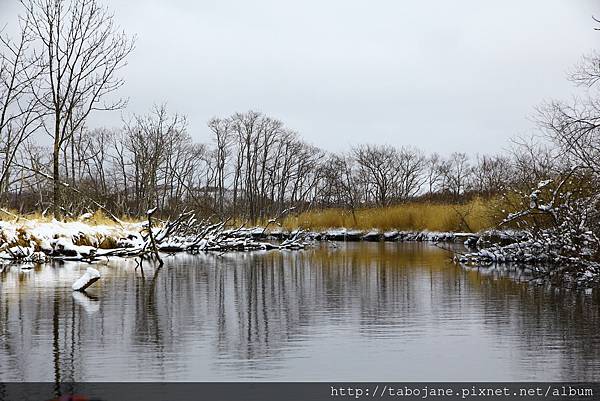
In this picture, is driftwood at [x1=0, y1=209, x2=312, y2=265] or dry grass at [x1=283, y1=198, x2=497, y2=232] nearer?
driftwood at [x1=0, y1=209, x2=312, y2=265]

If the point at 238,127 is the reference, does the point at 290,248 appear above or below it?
below

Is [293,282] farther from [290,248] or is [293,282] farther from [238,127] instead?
[238,127]

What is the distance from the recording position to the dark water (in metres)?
6.18

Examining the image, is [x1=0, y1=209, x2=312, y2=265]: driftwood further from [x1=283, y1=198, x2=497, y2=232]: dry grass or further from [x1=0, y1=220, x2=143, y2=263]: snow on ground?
[x1=283, y1=198, x2=497, y2=232]: dry grass

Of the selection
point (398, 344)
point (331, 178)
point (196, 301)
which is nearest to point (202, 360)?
point (398, 344)

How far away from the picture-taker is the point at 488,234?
22.8 meters

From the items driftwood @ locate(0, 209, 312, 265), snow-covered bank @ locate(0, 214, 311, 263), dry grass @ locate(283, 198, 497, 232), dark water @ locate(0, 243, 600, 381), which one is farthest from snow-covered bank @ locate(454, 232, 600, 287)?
dry grass @ locate(283, 198, 497, 232)

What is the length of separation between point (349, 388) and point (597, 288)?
936 cm

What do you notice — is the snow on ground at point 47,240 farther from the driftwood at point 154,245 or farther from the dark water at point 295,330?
the dark water at point 295,330

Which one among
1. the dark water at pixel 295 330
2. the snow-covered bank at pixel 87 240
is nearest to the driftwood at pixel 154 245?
the snow-covered bank at pixel 87 240

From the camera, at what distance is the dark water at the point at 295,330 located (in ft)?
20.3

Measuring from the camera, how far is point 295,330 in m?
8.34

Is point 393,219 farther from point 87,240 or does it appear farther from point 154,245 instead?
point 154,245

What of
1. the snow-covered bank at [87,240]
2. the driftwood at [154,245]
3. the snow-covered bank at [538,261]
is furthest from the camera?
the snow-covered bank at [87,240]
